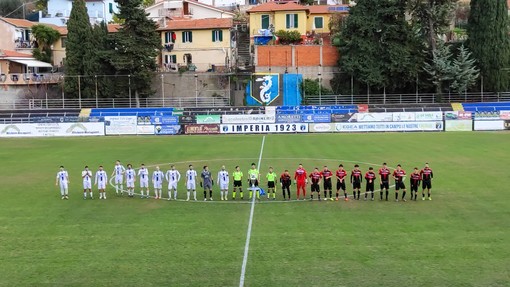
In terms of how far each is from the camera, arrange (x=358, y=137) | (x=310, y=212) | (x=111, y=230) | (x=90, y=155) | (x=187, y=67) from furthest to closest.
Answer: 1. (x=187, y=67)
2. (x=358, y=137)
3. (x=90, y=155)
4. (x=310, y=212)
5. (x=111, y=230)

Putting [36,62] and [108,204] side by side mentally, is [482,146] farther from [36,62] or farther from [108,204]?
[36,62]

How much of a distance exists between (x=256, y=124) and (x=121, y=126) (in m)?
13.8

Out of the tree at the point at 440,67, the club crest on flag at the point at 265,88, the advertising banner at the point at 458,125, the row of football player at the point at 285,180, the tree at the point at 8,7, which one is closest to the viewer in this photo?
the row of football player at the point at 285,180

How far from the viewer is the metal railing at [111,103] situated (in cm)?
6662

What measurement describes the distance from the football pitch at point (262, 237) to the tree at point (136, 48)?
115 feet

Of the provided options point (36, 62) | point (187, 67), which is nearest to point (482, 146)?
point (187, 67)

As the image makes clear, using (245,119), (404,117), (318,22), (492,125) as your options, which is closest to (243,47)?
(318,22)

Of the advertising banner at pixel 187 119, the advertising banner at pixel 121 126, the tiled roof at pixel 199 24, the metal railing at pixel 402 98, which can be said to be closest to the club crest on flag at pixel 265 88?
the metal railing at pixel 402 98

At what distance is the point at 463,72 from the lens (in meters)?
62.5

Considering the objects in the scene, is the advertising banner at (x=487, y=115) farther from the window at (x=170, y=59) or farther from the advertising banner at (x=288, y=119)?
the window at (x=170, y=59)

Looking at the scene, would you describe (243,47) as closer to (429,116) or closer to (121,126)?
(121,126)

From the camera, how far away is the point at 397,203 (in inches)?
870

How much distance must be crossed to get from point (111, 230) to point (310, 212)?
7.24m

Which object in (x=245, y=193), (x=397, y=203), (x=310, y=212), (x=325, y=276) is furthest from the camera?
(x=245, y=193)
